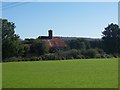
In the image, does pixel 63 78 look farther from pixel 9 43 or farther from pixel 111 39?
pixel 111 39

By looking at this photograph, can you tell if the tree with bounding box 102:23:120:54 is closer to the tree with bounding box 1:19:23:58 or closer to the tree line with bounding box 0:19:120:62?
the tree line with bounding box 0:19:120:62

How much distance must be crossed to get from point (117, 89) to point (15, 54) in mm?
69888

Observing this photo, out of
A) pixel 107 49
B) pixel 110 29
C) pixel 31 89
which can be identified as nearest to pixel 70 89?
pixel 31 89

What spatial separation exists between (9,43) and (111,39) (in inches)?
1566

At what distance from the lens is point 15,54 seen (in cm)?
8538

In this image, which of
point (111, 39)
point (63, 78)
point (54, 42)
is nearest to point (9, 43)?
point (54, 42)

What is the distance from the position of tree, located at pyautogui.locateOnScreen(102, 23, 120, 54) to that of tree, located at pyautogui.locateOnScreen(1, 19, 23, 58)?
93.6ft

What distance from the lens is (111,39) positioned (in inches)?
4528

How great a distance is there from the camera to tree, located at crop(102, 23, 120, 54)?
10631cm

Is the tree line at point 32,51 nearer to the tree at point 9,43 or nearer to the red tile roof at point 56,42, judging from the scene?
the tree at point 9,43

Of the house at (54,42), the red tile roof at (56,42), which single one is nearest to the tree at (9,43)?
the house at (54,42)

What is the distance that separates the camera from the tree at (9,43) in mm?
83812

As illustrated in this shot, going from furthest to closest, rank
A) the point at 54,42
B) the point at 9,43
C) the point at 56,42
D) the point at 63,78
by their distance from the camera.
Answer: the point at 56,42
the point at 54,42
the point at 9,43
the point at 63,78

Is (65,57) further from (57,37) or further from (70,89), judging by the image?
(70,89)
